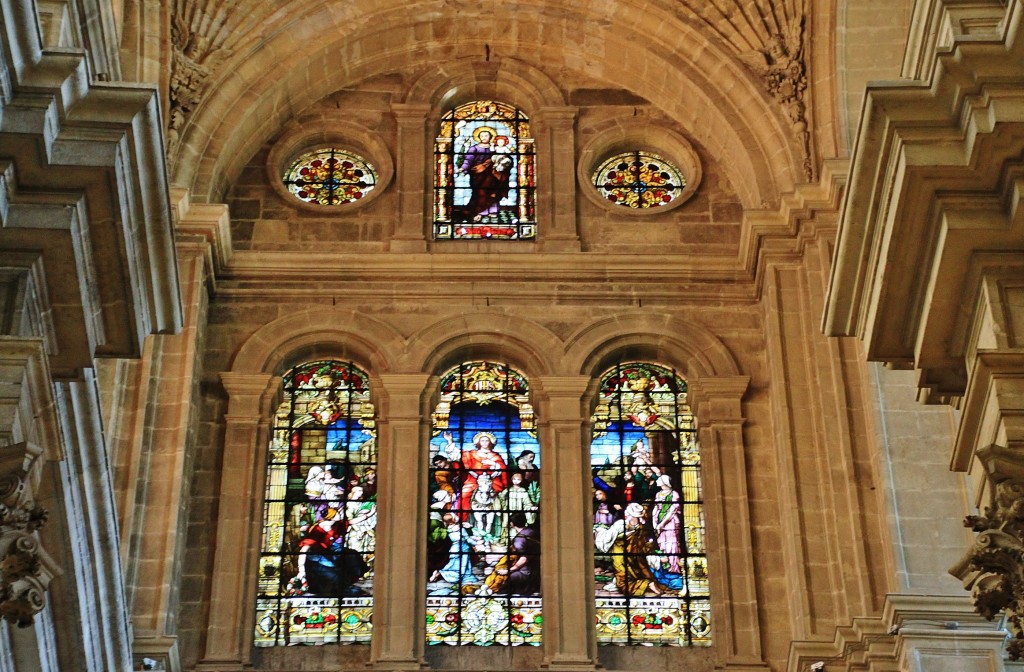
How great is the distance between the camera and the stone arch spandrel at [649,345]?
20.6 m

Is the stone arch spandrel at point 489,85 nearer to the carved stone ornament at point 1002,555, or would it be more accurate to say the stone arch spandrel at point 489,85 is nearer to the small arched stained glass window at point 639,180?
the small arched stained glass window at point 639,180

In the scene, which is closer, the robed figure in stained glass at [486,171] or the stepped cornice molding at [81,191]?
the stepped cornice molding at [81,191]

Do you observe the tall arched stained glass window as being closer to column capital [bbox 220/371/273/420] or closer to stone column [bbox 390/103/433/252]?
column capital [bbox 220/371/273/420]

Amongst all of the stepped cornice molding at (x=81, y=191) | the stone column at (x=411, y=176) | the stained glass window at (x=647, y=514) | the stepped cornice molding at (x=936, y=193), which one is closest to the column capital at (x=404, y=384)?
the stone column at (x=411, y=176)

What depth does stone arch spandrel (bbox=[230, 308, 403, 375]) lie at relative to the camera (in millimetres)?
20562

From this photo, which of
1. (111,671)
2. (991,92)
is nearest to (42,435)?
(111,671)

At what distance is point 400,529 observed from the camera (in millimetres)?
19406

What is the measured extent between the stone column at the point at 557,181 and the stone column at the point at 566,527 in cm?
181

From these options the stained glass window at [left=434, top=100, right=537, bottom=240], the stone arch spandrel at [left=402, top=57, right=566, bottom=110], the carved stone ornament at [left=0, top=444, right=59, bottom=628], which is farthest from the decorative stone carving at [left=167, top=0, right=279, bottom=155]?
the carved stone ornament at [left=0, top=444, right=59, bottom=628]

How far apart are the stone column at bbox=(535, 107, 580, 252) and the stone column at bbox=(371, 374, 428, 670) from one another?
2.32m

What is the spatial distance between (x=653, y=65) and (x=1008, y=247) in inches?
431

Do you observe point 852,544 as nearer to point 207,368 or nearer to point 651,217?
point 651,217

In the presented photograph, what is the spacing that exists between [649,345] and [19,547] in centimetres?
1074

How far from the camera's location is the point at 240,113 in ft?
70.6
